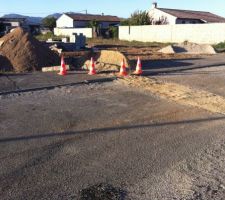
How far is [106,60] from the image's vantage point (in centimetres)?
1645

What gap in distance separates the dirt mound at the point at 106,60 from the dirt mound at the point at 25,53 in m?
1.38

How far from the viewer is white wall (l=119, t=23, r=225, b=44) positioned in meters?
34.7

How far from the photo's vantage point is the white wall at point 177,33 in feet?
114

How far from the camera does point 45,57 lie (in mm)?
16188

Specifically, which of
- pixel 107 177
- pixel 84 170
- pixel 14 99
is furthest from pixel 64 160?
pixel 14 99

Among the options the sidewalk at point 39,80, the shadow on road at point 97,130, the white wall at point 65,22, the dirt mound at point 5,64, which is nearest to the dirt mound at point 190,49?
the sidewalk at point 39,80

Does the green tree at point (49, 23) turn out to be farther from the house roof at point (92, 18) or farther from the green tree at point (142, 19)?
the green tree at point (142, 19)

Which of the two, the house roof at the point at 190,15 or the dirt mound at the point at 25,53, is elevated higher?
the house roof at the point at 190,15

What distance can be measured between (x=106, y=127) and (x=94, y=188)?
2.65 meters

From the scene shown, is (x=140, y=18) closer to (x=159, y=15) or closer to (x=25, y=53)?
(x=159, y=15)

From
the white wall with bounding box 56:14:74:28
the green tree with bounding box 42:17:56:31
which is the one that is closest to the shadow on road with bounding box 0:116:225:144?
the white wall with bounding box 56:14:74:28

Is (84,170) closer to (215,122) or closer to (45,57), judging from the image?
(215,122)

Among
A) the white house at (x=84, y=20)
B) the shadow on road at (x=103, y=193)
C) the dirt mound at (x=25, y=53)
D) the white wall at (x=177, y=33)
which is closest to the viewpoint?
the shadow on road at (x=103, y=193)

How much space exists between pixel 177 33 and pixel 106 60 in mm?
24883
